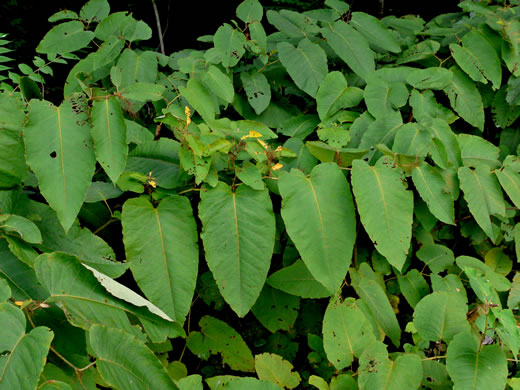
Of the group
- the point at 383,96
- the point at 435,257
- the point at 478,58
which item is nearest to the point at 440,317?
the point at 435,257

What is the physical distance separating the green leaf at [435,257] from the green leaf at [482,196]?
0.24m

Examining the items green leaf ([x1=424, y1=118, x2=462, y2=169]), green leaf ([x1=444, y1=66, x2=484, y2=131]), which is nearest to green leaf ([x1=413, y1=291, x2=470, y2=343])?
green leaf ([x1=424, y1=118, x2=462, y2=169])

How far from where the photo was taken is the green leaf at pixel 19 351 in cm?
89

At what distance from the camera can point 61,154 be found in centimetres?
135

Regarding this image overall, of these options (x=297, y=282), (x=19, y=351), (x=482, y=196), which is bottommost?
(x=297, y=282)

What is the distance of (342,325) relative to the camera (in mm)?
1633

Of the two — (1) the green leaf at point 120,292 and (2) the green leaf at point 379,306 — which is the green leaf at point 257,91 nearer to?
(2) the green leaf at point 379,306

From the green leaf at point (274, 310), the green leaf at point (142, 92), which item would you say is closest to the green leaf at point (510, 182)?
the green leaf at point (274, 310)

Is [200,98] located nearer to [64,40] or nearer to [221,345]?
[64,40]

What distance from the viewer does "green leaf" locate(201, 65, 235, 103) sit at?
1.84 m

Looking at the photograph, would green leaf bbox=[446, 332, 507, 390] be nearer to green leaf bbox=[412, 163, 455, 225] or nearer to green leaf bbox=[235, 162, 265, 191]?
green leaf bbox=[412, 163, 455, 225]

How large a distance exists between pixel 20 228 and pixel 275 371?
3.22ft

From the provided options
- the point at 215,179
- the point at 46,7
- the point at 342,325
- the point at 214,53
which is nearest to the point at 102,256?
the point at 215,179

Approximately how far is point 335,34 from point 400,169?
0.85 meters
